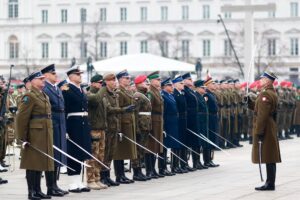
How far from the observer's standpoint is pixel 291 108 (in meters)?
37.9

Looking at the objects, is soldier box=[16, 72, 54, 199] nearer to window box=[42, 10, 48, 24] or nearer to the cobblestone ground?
the cobblestone ground

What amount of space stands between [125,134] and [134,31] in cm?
9744

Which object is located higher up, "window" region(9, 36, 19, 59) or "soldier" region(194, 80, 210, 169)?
"window" region(9, 36, 19, 59)

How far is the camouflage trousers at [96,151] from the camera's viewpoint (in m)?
18.5

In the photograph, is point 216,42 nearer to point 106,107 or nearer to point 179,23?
point 179,23

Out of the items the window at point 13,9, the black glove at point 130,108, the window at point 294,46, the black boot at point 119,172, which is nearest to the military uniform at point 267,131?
the black glove at point 130,108

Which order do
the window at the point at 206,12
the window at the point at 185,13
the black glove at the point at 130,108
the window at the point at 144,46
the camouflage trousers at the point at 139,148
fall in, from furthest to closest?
the window at the point at 185,13, the window at the point at 206,12, the window at the point at 144,46, the camouflage trousers at the point at 139,148, the black glove at the point at 130,108

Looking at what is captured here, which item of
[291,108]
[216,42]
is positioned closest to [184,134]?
[291,108]

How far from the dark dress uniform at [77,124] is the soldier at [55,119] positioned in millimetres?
432

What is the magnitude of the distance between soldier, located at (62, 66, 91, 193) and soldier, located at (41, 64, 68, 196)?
0.44 meters

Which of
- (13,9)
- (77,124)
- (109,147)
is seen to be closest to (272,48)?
(13,9)

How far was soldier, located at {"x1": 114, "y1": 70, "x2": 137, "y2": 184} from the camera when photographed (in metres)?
19.6

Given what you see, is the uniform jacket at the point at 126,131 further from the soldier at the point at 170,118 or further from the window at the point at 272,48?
the window at the point at 272,48

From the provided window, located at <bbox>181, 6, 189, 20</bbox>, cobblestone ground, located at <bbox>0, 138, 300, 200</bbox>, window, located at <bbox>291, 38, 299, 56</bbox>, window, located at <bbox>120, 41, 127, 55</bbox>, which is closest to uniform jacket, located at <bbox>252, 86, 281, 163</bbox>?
cobblestone ground, located at <bbox>0, 138, 300, 200</bbox>
